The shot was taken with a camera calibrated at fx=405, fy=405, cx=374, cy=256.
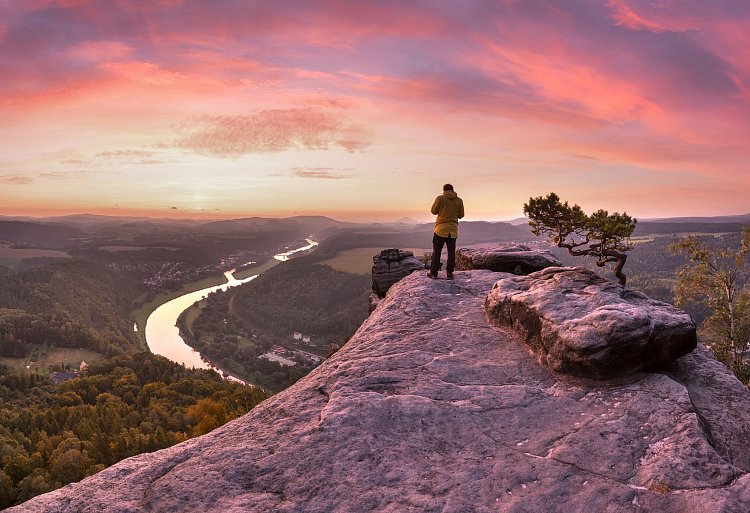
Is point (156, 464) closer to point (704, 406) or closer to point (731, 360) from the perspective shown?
point (704, 406)

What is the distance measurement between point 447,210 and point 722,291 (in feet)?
121

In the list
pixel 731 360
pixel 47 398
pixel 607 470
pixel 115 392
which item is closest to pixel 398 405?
pixel 607 470

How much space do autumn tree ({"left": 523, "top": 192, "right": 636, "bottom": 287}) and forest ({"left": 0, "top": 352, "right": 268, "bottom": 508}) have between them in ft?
236

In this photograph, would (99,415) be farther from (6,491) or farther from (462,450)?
(462,450)

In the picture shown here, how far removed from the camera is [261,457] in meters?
10.2

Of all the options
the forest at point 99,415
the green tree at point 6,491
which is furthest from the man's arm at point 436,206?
the green tree at point 6,491

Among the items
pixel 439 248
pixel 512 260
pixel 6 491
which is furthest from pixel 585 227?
pixel 6 491

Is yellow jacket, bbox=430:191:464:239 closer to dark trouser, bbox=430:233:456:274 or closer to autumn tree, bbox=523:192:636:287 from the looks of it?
dark trouser, bbox=430:233:456:274

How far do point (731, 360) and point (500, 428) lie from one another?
44070 millimetres

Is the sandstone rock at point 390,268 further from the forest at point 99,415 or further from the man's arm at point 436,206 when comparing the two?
the forest at point 99,415

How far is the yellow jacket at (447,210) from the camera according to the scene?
781 inches

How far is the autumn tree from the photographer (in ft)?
83.9

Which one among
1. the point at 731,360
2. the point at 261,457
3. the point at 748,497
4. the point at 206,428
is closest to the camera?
the point at 748,497

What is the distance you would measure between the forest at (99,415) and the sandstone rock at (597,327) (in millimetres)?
77622
